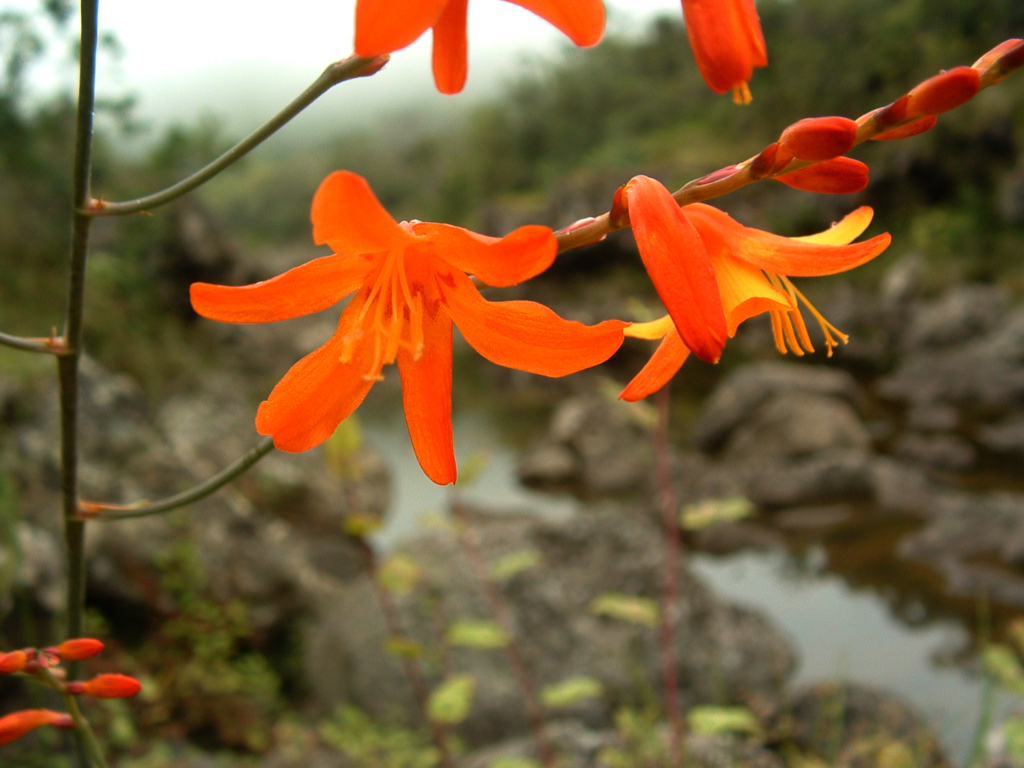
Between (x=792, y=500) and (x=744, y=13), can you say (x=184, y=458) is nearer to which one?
(x=744, y=13)

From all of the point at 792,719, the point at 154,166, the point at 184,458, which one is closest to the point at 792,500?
the point at 792,719

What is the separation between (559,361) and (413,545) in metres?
3.51

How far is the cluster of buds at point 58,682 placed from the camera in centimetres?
59

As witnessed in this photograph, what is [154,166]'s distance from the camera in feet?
29.4

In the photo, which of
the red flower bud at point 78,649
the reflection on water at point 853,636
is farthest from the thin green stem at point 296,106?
the reflection on water at point 853,636

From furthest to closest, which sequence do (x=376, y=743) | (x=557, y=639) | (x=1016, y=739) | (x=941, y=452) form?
(x=941, y=452) → (x=557, y=639) → (x=376, y=743) → (x=1016, y=739)

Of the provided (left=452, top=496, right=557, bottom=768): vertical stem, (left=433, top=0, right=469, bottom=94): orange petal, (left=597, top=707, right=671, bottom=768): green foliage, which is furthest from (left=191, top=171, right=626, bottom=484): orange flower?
(left=597, top=707, right=671, bottom=768): green foliage

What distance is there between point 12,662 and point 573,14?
0.63 meters

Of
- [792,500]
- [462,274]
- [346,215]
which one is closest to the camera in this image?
[346,215]

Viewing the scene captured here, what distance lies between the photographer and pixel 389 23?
43 cm

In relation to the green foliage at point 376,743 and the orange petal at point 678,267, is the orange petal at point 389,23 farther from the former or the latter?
the green foliage at point 376,743

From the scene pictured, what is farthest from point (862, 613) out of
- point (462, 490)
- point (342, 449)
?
point (342, 449)

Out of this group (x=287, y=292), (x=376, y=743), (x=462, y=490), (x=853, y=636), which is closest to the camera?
(x=287, y=292)

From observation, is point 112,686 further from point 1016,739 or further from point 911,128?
point 1016,739
